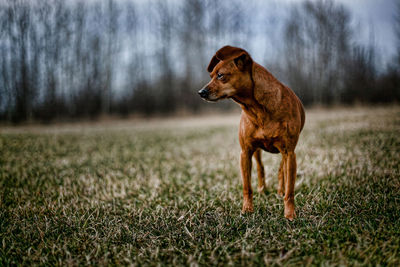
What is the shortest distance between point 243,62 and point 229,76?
21cm

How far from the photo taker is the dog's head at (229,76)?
2.47m

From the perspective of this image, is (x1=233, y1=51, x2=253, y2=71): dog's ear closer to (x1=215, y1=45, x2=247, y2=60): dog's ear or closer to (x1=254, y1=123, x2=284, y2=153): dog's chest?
(x1=215, y1=45, x2=247, y2=60): dog's ear

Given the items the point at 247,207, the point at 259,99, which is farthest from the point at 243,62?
the point at 247,207

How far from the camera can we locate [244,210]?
2.87 m

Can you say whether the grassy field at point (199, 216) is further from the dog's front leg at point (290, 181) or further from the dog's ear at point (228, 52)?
the dog's ear at point (228, 52)

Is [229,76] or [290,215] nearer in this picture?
[229,76]

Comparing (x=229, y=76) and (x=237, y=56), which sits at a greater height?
(x=237, y=56)

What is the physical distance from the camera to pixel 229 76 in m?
2.49

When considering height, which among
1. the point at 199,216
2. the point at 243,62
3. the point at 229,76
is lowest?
the point at 199,216

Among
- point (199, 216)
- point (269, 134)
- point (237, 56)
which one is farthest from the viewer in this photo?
point (199, 216)

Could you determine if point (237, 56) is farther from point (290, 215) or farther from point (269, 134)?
point (290, 215)

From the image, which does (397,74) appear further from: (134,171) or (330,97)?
(134,171)

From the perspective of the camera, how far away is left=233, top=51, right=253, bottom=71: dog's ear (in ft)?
8.22

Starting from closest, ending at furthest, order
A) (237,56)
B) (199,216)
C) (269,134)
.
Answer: (237,56), (269,134), (199,216)
